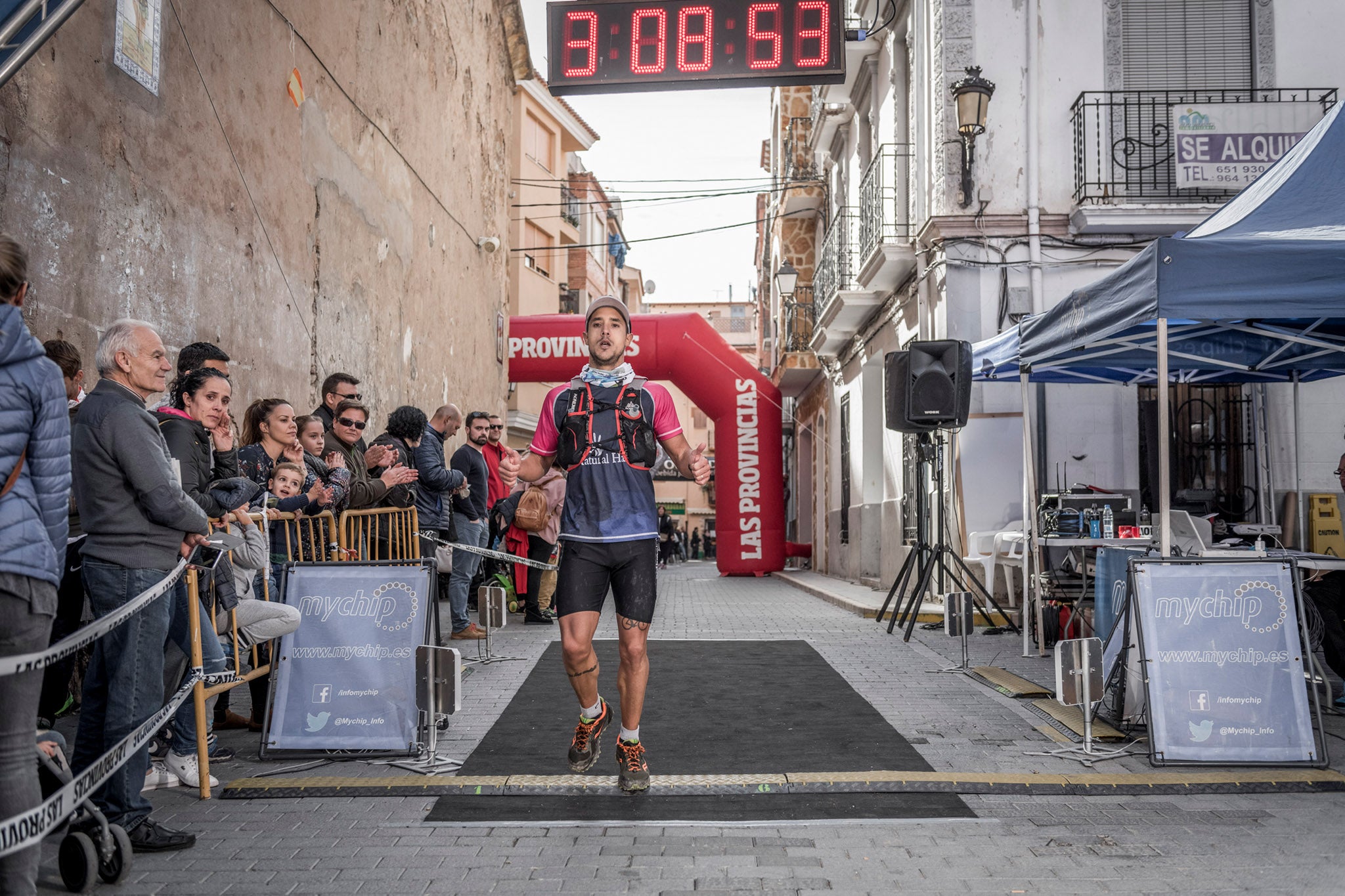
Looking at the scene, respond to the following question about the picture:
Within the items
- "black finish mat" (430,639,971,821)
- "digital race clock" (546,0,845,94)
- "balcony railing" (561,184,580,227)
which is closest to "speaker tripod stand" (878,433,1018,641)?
"black finish mat" (430,639,971,821)

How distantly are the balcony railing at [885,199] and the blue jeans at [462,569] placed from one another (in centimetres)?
666

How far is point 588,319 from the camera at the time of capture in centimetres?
514

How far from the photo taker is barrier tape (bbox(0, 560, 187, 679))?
3.10 metres

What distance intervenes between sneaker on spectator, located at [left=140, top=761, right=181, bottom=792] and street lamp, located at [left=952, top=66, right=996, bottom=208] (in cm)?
1000

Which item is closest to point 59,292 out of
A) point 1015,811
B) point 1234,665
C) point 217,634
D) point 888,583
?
point 217,634

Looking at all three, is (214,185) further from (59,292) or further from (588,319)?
(588,319)

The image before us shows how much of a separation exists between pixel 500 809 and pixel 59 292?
12.9 feet

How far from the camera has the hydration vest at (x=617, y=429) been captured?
16.4 ft

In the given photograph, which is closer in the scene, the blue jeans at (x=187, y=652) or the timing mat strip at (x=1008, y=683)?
the blue jeans at (x=187, y=652)

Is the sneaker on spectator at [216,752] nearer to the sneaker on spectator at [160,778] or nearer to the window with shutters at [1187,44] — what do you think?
the sneaker on spectator at [160,778]

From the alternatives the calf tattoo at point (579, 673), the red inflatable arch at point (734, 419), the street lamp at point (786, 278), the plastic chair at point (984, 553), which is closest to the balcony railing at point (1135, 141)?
the plastic chair at point (984, 553)

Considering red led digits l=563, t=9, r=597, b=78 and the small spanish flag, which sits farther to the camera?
the small spanish flag

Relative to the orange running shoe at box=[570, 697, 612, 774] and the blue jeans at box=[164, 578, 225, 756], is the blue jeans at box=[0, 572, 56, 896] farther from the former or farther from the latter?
the orange running shoe at box=[570, 697, 612, 774]

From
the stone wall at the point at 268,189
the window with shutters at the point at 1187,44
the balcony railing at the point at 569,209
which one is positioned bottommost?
the stone wall at the point at 268,189
